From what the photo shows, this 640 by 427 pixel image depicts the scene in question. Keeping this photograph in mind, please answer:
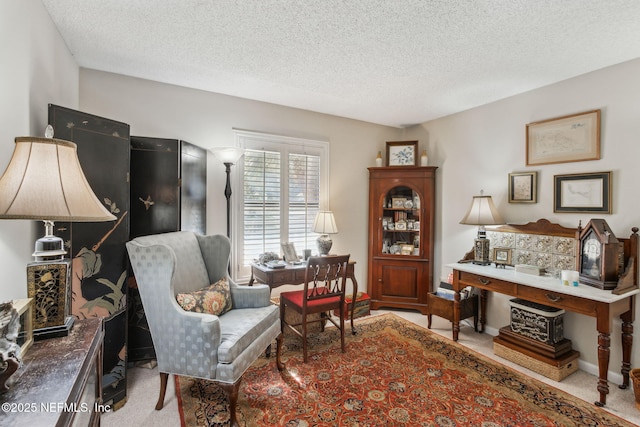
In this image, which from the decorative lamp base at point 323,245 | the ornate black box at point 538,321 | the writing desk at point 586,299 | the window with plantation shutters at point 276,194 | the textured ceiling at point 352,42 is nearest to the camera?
the textured ceiling at point 352,42

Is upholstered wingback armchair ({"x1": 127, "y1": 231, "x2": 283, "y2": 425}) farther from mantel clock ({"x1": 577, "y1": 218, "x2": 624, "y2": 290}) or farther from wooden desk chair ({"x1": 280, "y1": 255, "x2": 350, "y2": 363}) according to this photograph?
mantel clock ({"x1": 577, "y1": 218, "x2": 624, "y2": 290})

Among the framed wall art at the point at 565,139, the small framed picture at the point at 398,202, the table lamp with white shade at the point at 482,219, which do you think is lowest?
the table lamp with white shade at the point at 482,219

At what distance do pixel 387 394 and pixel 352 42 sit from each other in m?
2.68

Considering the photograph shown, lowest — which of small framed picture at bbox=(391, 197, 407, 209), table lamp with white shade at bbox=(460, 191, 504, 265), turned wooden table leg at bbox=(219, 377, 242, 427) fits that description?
turned wooden table leg at bbox=(219, 377, 242, 427)

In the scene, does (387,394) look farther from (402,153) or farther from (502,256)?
(402,153)

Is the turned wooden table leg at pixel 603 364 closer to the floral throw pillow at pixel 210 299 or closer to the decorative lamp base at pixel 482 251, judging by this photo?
the decorative lamp base at pixel 482 251

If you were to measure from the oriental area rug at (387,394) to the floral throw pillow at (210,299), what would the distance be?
64cm

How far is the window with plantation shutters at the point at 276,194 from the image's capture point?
3.44m

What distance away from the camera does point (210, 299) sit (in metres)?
2.25

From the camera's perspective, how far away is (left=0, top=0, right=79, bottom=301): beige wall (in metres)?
1.39

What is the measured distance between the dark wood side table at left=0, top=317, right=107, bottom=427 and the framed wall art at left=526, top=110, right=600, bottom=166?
380 centimetres

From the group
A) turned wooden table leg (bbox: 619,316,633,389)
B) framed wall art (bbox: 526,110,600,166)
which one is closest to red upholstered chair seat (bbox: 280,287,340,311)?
turned wooden table leg (bbox: 619,316,633,389)

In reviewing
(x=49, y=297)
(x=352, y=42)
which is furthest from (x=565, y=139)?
(x=49, y=297)

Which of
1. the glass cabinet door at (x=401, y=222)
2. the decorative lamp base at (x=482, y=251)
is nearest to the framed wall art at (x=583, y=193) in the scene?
the decorative lamp base at (x=482, y=251)
